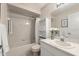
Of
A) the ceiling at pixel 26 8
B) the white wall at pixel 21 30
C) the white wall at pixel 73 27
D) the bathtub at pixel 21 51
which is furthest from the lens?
the white wall at pixel 21 30

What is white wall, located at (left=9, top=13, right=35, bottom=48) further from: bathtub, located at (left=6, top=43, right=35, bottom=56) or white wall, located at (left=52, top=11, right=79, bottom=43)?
white wall, located at (left=52, top=11, right=79, bottom=43)

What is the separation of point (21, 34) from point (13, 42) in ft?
1.87

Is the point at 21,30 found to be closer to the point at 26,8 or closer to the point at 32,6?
the point at 26,8

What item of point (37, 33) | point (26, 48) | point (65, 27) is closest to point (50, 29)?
point (65, 27)

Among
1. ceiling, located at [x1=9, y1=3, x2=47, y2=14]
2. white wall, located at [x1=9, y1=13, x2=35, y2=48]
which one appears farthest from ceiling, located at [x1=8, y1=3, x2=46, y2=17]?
white wall, located at [x1=9, y1=13, x2=35, y2=48]

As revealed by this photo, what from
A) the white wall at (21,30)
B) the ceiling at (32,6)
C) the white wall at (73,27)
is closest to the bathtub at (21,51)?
the white wall at (21,30)

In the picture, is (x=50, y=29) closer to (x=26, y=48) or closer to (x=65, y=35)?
(x=65, y=35)

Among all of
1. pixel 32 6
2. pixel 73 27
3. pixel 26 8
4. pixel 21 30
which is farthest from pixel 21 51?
pixel 73 27

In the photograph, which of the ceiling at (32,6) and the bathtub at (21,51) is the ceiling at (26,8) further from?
the bathtub at (21,51)

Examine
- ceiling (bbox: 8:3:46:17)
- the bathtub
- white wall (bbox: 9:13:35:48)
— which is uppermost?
ceiling (bbox: 8:3:46:17)

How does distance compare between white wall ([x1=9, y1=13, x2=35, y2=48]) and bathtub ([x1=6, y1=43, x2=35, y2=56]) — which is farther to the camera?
white wall ([x1=9, y1=13, x2=35, y2=48])

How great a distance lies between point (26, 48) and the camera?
314 cm

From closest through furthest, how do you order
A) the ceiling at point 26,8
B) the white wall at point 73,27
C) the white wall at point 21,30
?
the white wall at point 73,27, the ceiling at point 26,8, the white wall at point 21,30

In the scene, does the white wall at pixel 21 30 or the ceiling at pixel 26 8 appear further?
the white wall at pixel 21 30
